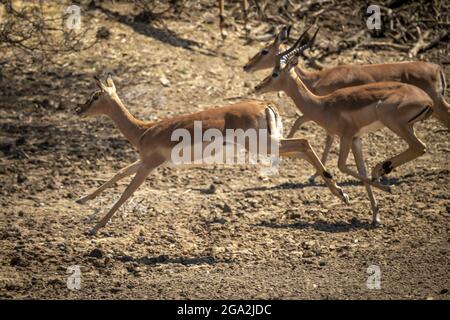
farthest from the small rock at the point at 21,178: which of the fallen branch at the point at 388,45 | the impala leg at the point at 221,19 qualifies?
the fallen branch at the point at 388,45

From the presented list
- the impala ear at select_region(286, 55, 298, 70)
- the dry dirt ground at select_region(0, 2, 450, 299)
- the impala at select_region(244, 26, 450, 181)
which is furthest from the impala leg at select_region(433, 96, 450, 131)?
the impala ear at select_region(286, 55, 298, 70)

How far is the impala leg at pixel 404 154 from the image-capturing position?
9039mm

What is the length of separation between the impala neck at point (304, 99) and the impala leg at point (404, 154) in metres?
0.87

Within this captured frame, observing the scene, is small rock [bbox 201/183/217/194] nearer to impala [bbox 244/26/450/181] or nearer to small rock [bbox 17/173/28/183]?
impala [bbox 244/26/450/181]

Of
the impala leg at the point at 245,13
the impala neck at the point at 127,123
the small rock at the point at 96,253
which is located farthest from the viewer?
the impala leg at the point at 245,13

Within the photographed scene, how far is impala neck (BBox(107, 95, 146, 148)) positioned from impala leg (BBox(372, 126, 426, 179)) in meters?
2.41

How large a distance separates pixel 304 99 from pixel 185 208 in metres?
1.77

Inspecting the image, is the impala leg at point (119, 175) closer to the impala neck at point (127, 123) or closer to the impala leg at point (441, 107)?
the impala neck at point (127, 123)

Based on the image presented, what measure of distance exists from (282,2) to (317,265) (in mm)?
7909

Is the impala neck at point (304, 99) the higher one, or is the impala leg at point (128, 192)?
the impala neck at point (304, 99)

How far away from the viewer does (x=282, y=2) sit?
14.9 meters

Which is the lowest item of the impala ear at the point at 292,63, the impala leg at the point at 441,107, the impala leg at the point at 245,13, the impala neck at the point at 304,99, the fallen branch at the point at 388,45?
the impala neck at the point at 304,99
